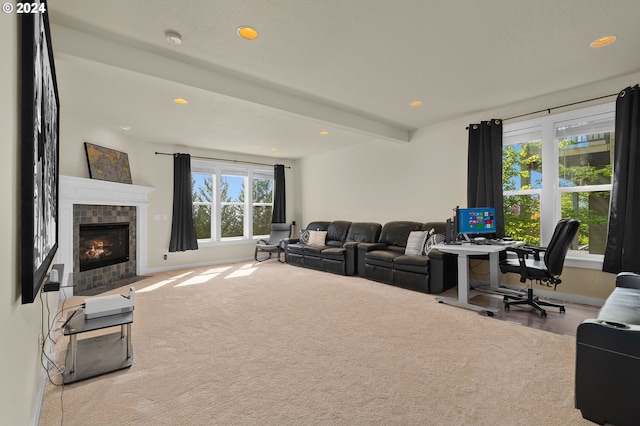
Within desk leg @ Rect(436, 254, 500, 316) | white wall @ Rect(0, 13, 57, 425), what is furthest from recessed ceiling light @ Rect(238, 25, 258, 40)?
desk leg @ Rect(436, 254, 500, 316)

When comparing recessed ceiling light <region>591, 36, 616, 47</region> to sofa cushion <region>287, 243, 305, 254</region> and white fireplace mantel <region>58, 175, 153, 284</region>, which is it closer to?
sofa cushion <region>287, 243, 305, 254</region>

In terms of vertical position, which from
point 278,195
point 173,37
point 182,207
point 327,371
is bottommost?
point 327,371

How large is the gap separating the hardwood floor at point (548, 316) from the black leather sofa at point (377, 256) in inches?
23.5

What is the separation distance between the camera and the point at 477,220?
13.6 ft

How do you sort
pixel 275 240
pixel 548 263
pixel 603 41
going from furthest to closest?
pixel 275 240, pixel 548 263, pixel 603 41

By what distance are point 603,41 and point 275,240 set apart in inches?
246

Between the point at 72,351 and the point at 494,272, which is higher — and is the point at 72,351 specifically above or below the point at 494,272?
below

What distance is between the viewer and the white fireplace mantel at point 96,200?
4.13m

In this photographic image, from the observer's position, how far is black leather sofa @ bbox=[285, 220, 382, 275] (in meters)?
5.54

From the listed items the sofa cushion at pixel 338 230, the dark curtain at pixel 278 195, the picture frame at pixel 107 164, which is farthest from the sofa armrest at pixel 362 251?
the picture frame at pixel 107 164

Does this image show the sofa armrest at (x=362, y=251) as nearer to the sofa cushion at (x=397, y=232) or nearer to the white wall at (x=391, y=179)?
the sofa cushion at (x=397, y=232)

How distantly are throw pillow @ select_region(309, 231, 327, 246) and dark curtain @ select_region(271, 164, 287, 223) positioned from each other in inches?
52.6

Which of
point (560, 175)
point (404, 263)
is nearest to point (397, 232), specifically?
point (404, 263)

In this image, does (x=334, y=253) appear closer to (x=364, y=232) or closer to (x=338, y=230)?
(x=364, y=232)
